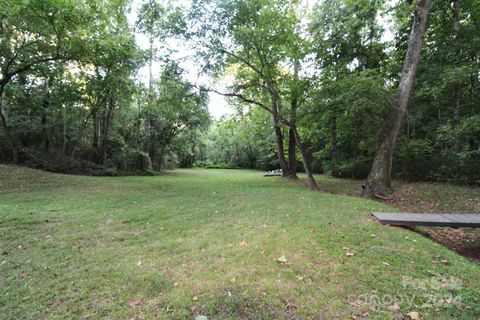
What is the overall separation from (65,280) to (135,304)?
1.00m

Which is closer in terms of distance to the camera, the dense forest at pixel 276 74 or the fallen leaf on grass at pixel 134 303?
the fallen leaf on grass at pixel 134 303

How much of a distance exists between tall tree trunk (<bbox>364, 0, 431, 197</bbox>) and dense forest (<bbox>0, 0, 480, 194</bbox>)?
38 mm

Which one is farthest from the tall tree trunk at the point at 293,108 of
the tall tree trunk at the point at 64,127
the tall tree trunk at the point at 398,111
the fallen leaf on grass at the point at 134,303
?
the tall tree trunk at the point at 64,127

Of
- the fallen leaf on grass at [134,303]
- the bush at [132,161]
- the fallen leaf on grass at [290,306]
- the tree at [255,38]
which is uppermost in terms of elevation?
the tree at [255,38]

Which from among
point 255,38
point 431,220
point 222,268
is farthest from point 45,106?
point 431,220

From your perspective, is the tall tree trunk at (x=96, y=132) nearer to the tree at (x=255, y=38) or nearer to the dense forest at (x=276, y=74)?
Result: the dense forest at (x=276, y=74)

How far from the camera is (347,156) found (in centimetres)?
1462

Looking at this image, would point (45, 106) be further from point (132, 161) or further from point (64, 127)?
point (132, 161)

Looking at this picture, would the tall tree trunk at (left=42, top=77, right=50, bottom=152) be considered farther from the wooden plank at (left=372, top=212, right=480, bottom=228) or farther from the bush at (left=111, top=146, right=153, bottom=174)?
the wooden plank at (left=372, top=212, right=480, bottom=228)

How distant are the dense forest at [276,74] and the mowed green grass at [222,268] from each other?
503cm

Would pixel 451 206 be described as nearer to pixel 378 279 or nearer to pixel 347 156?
pixel 378 279

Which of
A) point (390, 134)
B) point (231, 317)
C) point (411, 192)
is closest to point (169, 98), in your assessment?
point (390, 134)

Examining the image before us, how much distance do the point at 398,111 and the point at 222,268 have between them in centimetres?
736

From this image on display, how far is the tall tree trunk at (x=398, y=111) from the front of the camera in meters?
6.87
